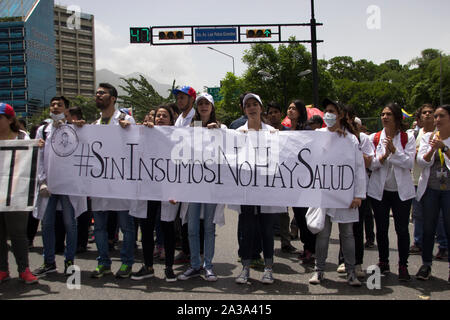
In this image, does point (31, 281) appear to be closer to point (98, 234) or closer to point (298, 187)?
point (98, 234)

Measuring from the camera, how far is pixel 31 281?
4.55 metres

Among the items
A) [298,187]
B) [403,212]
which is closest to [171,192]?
[298,187]

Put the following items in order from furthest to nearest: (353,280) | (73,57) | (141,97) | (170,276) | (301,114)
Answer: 1. (73,57)
2. (141,97)
3. (301,114)
4. (170,276)
5. (353,280)

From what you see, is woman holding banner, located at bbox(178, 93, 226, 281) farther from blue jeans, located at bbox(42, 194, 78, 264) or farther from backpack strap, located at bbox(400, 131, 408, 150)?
backpack strap, located at bbox(400, 131, 408, 150)

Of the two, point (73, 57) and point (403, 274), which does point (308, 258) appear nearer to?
point (403, 274)

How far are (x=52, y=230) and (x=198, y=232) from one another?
5.99ft

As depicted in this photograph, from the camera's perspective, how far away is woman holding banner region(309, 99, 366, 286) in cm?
452

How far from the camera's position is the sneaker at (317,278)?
4.57 m

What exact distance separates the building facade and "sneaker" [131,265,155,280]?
459 ft

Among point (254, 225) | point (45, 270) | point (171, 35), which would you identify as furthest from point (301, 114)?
point (171, 35)

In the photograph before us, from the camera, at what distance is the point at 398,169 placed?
4.65m

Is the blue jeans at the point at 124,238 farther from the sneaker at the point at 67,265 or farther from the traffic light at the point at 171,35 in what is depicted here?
the traffic light at the point at 171,35

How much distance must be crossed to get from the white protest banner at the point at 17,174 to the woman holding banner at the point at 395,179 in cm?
399
